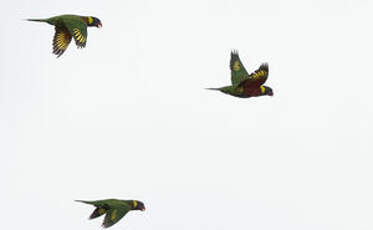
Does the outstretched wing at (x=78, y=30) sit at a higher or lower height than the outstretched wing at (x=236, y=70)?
higher

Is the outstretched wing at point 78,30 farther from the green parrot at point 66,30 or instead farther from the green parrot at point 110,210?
the green parrot at point 110,210

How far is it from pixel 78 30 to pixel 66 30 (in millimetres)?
1005

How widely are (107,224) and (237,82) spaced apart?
8.13 metres

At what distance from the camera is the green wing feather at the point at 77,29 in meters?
37.6

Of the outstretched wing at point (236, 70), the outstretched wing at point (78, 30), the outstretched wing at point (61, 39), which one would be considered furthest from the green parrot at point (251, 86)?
the outstretched wing at point (61, 39)

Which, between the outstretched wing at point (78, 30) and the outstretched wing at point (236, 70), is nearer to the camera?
the outstretched wing at point (78, 30)

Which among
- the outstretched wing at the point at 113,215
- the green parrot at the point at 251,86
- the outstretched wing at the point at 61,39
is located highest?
the outstretched wing at the point at 61,39

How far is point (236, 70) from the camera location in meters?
43.5

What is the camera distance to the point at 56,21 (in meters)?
38.6

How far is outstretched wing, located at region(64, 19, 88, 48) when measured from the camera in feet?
123

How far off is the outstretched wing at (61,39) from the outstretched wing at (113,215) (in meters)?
6.30

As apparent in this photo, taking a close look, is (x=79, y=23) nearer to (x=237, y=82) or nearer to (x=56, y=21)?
(x=56, y=21)

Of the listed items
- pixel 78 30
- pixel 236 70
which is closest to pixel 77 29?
pixel 78 30

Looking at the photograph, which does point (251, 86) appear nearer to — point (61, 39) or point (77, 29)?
point (77, 29)
